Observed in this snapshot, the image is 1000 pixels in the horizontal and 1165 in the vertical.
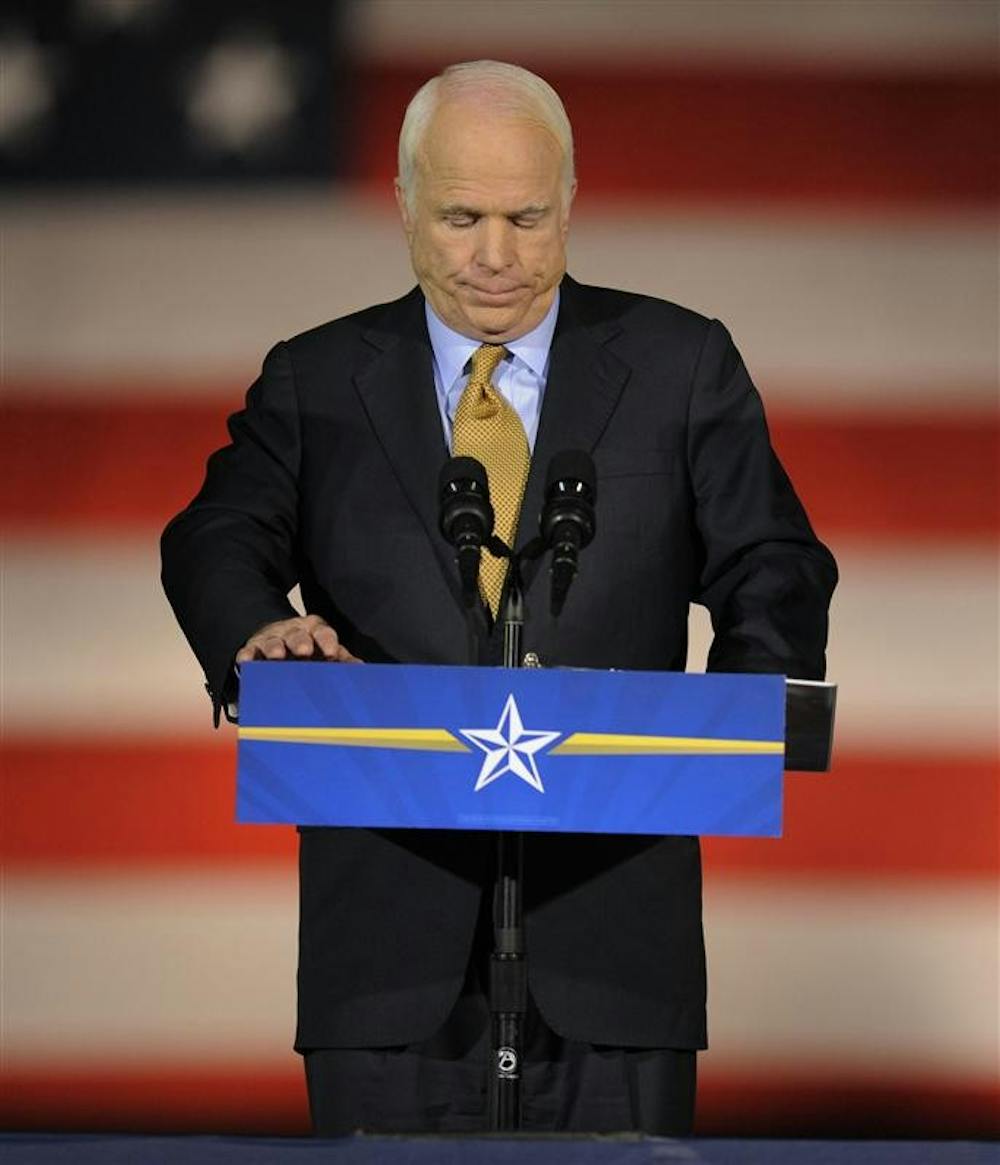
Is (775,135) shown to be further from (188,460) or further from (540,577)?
(540,577)

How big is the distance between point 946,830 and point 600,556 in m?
1.20

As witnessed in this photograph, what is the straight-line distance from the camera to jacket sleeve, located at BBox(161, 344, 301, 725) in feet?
6.27

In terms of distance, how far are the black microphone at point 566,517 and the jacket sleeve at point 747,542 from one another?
289 mm

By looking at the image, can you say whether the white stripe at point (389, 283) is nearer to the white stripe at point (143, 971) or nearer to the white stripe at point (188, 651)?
the white stripe at point (188, 651)

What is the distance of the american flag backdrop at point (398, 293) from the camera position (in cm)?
313

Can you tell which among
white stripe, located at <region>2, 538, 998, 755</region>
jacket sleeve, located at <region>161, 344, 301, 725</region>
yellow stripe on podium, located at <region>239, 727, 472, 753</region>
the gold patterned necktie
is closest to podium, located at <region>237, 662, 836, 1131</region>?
yellow stripe on podium, located at <region>239, 727, 472, 753</region>

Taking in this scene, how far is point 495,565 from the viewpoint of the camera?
2.09 m

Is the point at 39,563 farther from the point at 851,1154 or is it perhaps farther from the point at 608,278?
the point at 851,1154

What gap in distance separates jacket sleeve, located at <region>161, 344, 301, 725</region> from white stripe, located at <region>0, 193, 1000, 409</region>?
3.14ft

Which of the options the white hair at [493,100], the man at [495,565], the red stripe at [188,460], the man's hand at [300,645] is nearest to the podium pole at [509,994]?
the man's hand at [300,645]

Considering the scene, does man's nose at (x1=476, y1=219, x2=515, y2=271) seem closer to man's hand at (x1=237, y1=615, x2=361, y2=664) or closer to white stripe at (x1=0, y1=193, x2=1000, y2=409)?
man's hand at (x1=237, y1=615, x2=361, y2=664)

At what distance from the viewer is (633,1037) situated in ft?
6.66

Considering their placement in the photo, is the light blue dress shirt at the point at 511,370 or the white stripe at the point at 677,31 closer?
the light blue dress shirt at the point at 511,370

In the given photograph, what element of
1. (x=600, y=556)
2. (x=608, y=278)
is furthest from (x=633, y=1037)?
(x=608, y=278)
